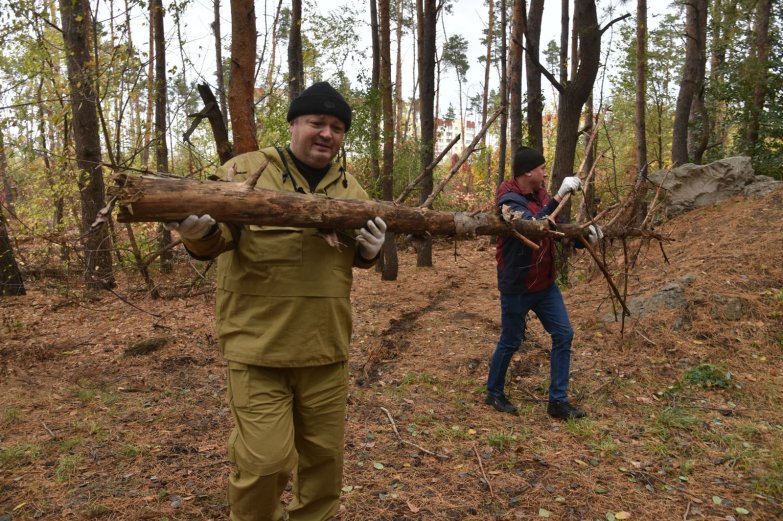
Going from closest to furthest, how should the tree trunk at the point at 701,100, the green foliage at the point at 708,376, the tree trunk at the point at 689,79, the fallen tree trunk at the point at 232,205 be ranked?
the fallen tree trunk at the point at 232,205 → the green foliage at the point at 708,376 → the tree trunk at the point at 689,79 → the tree trunk at the point at 701,100

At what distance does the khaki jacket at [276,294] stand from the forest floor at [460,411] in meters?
1.36

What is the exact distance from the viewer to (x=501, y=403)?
4691mm

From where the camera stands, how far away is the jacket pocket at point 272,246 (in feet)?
7.73

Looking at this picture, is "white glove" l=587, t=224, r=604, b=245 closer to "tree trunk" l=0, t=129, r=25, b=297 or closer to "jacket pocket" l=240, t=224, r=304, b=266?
"jacket pocket" l=240, t=224, r=304, b=266

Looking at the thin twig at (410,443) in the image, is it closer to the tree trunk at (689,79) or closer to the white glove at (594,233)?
the white glove at (594,233)

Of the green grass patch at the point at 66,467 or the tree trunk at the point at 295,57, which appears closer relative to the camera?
the green grass patch at the point at 66,467

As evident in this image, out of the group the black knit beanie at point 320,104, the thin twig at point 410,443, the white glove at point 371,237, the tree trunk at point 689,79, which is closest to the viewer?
the black knit beanie at point 320,104

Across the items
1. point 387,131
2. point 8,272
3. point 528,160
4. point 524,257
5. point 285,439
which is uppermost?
point 387,131

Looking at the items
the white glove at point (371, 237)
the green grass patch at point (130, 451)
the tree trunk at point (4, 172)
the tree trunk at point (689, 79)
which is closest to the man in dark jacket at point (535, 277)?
the white glove at point (371, 237)

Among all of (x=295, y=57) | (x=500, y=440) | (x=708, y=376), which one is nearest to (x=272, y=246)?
(x=500, y=440)

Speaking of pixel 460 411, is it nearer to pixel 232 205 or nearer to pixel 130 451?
pixel 130 451

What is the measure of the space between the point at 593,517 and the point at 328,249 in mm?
2259

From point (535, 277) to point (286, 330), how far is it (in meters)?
2.63

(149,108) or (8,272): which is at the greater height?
(149,108)
